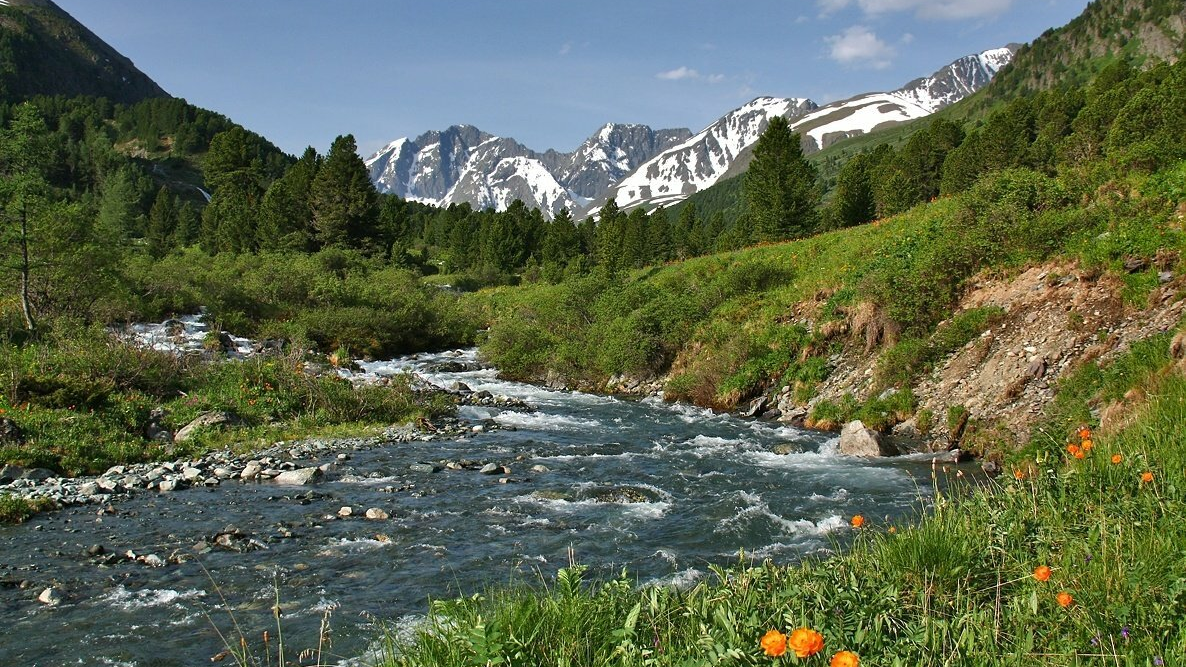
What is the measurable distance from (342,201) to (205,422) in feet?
187

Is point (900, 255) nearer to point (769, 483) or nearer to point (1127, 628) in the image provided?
point (769, 483)

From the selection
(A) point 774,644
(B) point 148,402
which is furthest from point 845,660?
(B) point 148,402

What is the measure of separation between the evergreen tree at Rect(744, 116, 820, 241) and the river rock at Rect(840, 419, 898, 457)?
1335 inches

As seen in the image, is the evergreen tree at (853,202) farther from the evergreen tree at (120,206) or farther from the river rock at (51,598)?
the evergreen tree at (120,206)

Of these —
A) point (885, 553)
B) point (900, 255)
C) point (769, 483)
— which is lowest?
point (769, 483)

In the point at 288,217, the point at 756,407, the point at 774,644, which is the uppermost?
the point at 288,217

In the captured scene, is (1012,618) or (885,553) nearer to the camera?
(1012,618)

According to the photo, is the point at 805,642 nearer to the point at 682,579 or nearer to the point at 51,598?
the point at 682,579

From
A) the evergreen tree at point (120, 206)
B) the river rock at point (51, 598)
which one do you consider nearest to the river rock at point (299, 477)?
the river rock at point (51, 598)

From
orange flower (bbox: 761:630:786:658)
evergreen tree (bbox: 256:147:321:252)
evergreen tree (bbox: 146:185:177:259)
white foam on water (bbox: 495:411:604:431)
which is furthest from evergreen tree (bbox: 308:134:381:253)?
orange flower (bbox: 761:630:786:658)

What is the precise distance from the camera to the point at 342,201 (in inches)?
2714

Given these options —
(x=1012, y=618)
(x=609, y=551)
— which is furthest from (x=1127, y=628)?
(x=609, y=551)

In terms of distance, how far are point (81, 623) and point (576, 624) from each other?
656 centimetres

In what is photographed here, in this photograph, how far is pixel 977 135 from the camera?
2662 inches
